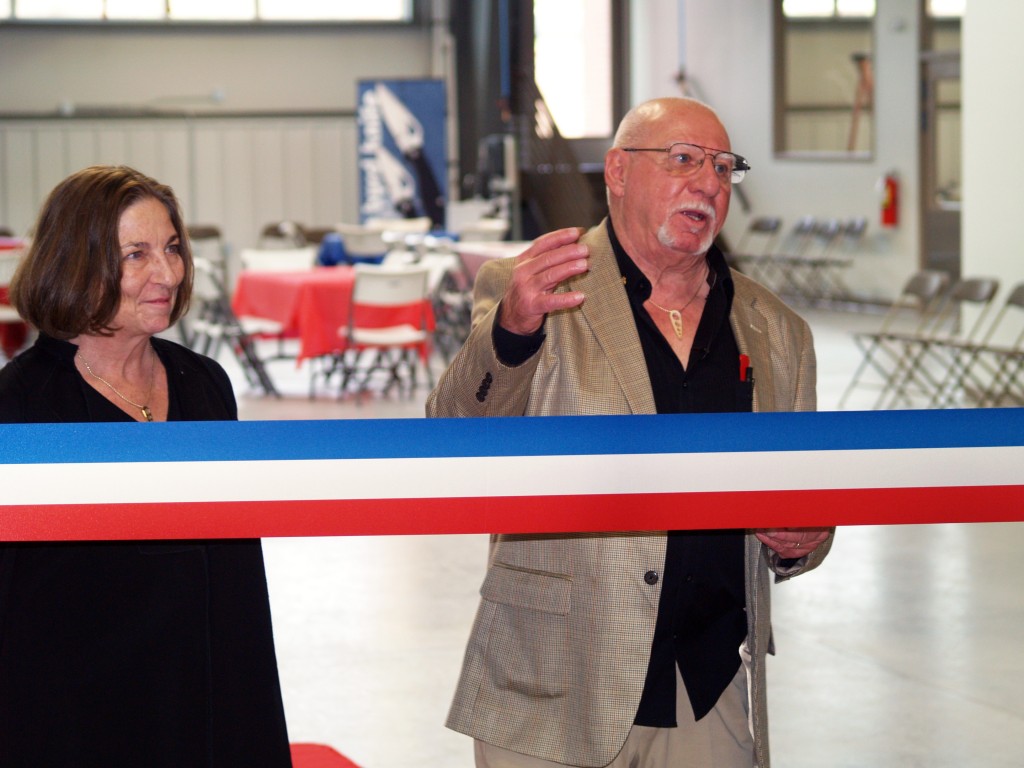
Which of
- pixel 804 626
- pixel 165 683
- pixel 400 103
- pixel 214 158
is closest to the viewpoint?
pixel 165 683

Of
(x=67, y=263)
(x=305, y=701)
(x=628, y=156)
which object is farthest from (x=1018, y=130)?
(x=67, y=263)

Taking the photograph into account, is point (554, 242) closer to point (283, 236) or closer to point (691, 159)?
point (691, 159)

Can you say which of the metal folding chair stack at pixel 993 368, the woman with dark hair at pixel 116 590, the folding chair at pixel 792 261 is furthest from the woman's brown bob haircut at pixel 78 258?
the folding chair at pixel 792 261

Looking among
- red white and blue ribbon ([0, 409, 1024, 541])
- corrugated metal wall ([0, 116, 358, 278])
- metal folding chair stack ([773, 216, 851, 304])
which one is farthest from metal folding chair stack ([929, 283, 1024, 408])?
corrugated metal wall ([0, 116, 358, 278])

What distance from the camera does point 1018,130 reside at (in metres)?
9.72

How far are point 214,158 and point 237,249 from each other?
142 centimetres

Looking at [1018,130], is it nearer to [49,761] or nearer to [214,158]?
[49,761]

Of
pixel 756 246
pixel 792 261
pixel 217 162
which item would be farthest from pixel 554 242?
pixel 217 162

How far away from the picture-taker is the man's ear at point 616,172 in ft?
7.84

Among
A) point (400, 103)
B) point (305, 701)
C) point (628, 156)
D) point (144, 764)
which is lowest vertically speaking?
point (305, 701)

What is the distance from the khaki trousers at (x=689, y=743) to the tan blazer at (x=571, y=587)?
0.04 metres

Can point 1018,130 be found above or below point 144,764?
above

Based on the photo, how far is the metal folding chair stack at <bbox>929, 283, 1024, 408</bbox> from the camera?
8781mm

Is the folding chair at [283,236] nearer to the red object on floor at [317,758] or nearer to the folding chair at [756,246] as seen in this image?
the folding chair at [756,246]
